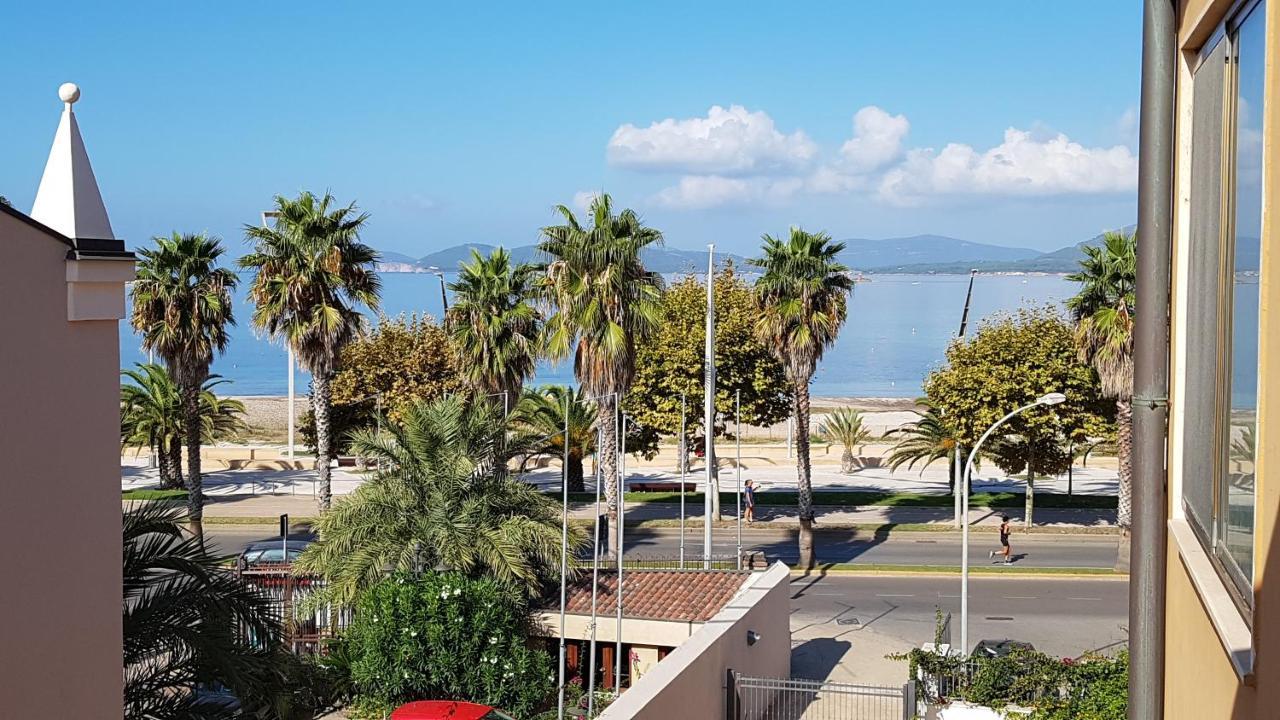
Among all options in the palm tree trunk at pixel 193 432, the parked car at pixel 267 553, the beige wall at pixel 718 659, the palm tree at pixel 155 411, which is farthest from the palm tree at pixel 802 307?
the palm tree at pixel 155 411

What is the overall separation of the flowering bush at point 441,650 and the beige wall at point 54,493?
14.6 meters

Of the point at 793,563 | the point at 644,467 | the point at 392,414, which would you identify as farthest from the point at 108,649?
the point at 644,467

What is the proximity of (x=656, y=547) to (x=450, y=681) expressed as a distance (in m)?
16.5

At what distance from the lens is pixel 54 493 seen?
270 inches

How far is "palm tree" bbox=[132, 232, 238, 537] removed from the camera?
33188mm

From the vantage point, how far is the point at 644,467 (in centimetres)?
6309

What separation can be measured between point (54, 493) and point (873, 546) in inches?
1345

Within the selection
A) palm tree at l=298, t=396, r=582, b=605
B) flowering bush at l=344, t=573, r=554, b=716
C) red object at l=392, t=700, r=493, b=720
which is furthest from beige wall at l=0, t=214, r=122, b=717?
palm tree at l=298, t=396, r=582, b=605

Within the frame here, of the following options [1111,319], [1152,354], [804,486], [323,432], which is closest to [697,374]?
[804,486]

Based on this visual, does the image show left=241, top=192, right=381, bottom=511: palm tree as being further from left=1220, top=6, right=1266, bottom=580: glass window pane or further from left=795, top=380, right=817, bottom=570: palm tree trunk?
left=1220, top=6, right=1266, bottom=580: glass window pane

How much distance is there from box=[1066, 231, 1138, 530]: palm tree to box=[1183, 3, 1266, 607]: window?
30.0m

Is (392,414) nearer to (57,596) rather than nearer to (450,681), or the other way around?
(450,681)

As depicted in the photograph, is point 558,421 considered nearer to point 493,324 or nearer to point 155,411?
point 493,324

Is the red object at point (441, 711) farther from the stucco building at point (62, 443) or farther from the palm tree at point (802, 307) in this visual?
the palm tree at point (802, 307)
